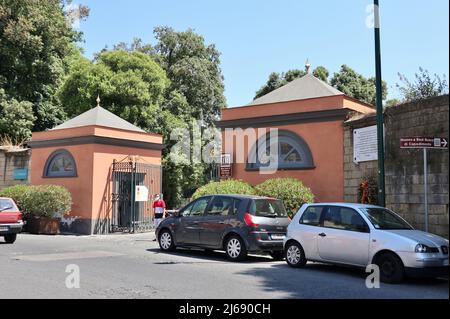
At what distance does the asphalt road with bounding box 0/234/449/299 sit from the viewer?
800 centimetres

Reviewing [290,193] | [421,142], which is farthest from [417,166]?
[290,193]

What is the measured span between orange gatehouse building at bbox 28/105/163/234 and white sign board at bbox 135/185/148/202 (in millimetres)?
43

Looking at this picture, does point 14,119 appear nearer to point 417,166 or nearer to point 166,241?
point 166,241

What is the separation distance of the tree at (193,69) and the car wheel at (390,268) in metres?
29.7

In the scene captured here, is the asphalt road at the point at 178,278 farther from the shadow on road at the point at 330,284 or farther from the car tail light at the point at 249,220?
the car tail light at the point at 249,220

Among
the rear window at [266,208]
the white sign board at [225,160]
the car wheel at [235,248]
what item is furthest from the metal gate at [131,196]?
the rear window at [266,208]

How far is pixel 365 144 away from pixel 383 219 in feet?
Result: 19.2

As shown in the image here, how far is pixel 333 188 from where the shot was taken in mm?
16797

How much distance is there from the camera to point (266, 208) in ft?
41.0

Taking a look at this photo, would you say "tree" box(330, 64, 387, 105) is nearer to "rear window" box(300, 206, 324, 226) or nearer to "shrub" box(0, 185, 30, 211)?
"shrub" box(0, 185, 30, 211)

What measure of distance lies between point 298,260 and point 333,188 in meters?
→ 6.19

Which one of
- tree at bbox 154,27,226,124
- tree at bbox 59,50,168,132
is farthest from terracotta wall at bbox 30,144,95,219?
tree at bbox 154,27,226,124

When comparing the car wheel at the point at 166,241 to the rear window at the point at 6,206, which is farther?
the rear window at the point at 6,206

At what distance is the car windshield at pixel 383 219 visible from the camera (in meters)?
9.91
